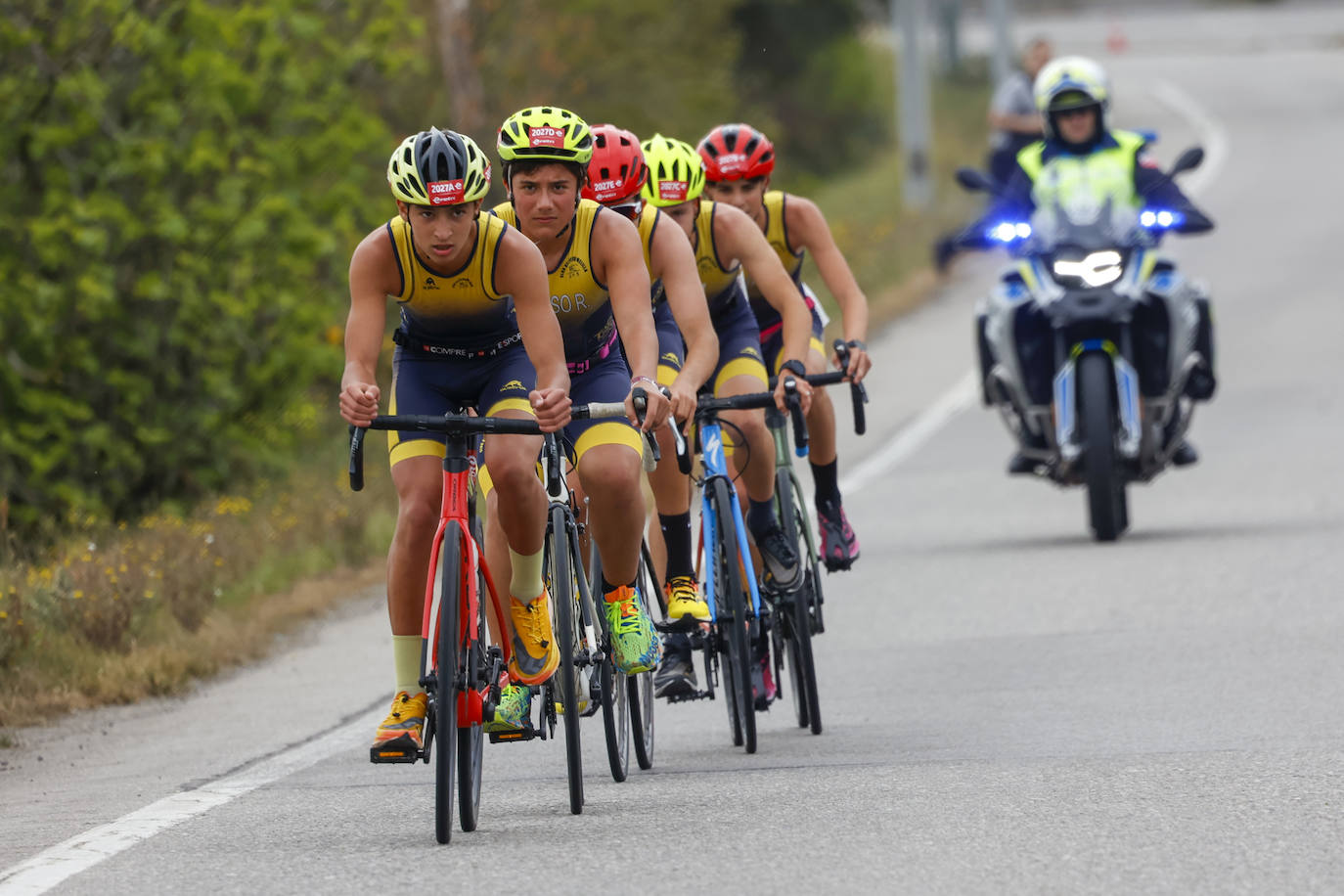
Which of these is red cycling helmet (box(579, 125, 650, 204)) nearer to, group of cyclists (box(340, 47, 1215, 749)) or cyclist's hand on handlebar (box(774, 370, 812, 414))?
group of cyclists (box(340, 47, 1215, 749))

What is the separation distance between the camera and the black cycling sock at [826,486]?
10.3 meters

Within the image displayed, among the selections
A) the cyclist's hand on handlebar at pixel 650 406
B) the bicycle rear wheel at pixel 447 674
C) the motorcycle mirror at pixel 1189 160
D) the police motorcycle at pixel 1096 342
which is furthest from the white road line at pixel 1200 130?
the bicycle rear wheel at pixel 447 674

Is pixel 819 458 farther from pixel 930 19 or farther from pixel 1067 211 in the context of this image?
pixel 930 19

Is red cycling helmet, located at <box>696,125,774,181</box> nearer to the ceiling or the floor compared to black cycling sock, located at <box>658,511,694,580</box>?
nearer to the ceiling

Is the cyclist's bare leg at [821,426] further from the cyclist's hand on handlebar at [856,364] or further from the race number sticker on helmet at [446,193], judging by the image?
the race number sticker on helmet at [446,193]

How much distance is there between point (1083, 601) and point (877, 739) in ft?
11.2

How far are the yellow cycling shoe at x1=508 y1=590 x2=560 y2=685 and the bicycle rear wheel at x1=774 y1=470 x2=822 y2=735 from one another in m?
1.47

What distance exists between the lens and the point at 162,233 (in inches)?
625

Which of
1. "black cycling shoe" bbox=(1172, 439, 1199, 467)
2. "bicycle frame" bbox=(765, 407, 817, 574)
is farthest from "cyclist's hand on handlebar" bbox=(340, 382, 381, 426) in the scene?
"black cycling shoe" bbox=(1172, 439, 1199, 467)

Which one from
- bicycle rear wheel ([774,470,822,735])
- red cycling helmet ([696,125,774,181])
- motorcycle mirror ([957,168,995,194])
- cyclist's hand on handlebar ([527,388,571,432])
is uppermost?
motorcycle mirror ([957,168,995,194])

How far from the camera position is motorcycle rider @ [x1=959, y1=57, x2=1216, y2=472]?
1370 cm

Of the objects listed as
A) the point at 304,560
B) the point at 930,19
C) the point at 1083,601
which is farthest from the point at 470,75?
the point at 930,19

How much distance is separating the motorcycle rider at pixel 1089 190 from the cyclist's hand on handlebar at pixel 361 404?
24.4 feet

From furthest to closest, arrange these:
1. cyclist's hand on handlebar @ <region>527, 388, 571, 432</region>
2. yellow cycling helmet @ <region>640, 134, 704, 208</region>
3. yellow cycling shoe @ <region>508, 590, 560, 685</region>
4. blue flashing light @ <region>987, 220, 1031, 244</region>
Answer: blue flashing light @ <region>987, 220, 1031, 244</region>, yellow cycling helmet @ <region>640, 134, 704, 208</region>, yellow cycling shoe @ <region>508, 590, 560, 685</region>, cyclist's hand on handlebar @ <region>527, 388, 571, 432</region>
